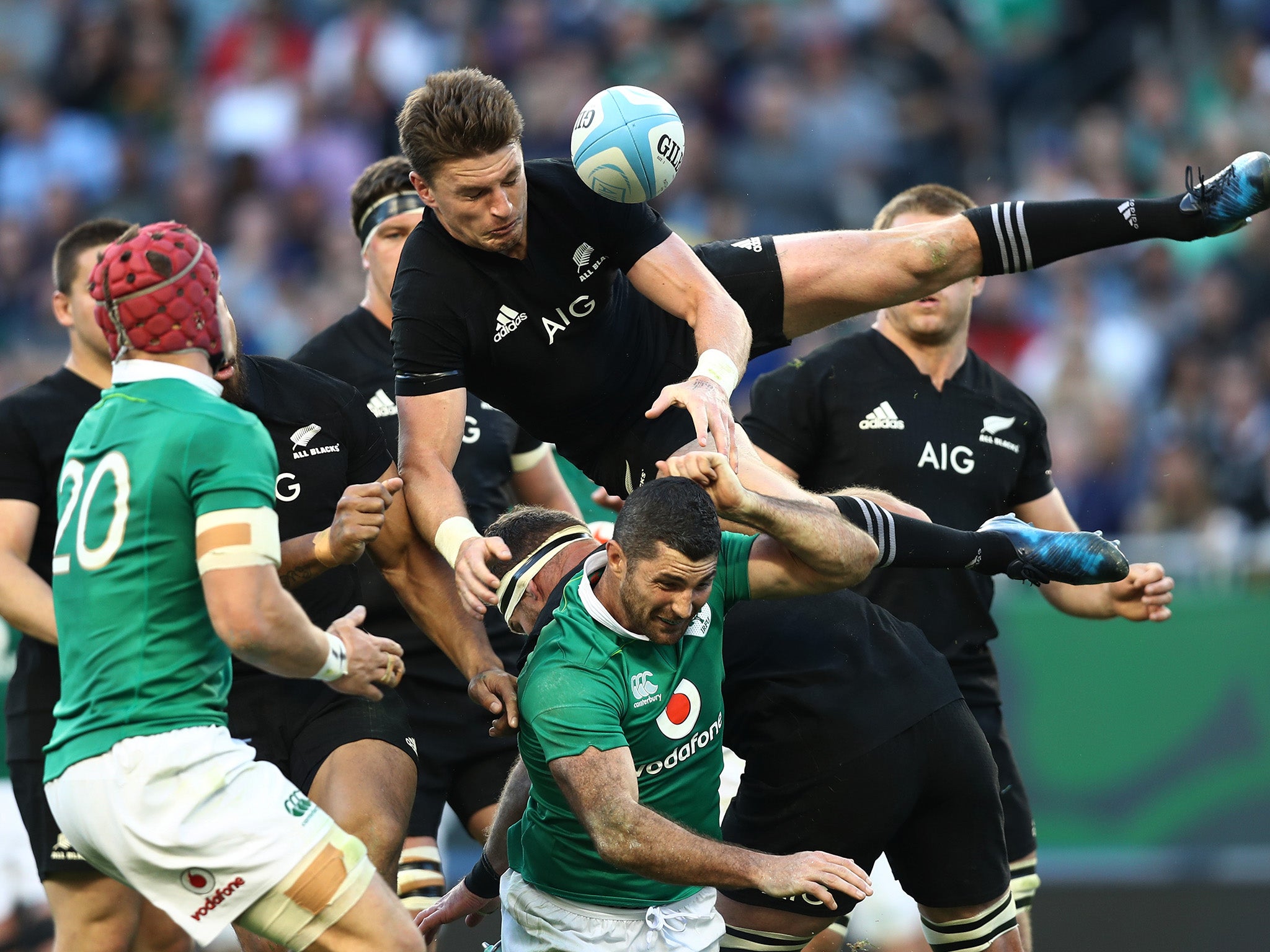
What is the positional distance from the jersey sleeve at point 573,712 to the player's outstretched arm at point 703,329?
778 mm

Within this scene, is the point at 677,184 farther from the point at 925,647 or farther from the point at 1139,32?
the point at 925,647

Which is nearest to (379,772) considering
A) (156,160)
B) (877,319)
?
(877,319)

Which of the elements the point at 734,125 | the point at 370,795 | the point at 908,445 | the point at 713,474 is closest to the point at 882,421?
the point at 908,445

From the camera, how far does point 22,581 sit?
5473mm

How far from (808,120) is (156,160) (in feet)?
17.8

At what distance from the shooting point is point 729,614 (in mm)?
5363

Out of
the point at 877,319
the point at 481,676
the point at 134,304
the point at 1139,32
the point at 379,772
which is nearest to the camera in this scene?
the point at 134,304

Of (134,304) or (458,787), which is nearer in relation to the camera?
(134,304)

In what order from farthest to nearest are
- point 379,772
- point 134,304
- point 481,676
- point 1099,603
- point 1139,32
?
point 1139,32 → point 1099,603 → point 379,772 → point 481,676 → point 134,304

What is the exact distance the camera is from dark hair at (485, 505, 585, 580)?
5.35 meters

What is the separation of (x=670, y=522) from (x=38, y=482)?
2.43 metres

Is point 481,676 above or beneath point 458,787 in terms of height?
above

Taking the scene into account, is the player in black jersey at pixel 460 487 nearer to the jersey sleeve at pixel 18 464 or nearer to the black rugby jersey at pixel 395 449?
the black rugby jersey at pixel 395 449

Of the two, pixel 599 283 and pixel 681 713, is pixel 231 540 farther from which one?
pixel 599 283
